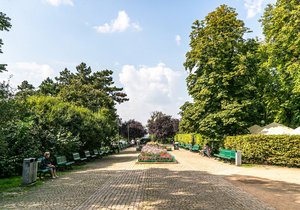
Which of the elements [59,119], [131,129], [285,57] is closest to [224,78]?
[285,57]

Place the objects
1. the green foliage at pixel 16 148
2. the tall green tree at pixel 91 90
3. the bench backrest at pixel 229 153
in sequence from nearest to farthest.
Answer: the green foliage at pixel 16 148
the bench backrest at pixel 229 153
the tall green tree at pixel 91 90

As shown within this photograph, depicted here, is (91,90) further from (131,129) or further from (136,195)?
(131,129)

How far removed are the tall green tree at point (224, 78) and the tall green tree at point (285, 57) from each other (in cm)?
191

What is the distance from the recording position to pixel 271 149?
59.5 ft

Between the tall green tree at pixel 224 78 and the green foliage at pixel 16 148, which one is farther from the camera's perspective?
the tall green tree at pixel 224 78

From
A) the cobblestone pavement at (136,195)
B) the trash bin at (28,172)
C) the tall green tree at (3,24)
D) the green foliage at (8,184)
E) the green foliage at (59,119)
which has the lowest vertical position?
the green foliage at (8,184)

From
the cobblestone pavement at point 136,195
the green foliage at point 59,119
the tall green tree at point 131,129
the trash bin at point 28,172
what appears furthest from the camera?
the tall green tree at point 131,129

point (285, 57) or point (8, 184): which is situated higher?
point (285, 57)

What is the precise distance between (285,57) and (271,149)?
10.4 meters

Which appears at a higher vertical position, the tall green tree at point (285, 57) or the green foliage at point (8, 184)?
the tall green tree at point (285, 57)

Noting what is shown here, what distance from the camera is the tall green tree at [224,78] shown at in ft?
78.2

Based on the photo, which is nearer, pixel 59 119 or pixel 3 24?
pixel 3 24

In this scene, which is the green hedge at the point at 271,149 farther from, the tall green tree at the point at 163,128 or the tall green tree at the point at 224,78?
the tall green tree at the point at 163,128

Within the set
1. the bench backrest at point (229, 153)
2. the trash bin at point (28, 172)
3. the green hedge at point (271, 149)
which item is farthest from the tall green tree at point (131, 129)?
the trash bin at point (28, 172)
